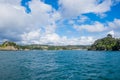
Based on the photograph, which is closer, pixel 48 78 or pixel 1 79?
pixel 1 79

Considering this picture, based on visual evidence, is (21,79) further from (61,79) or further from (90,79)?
(90,79)

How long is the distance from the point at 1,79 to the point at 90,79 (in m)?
15.5

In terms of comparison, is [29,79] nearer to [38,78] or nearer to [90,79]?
[38,78]

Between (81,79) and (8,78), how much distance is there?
1299 cm

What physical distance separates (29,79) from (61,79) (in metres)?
5.74

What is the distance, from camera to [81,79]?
32969 mm

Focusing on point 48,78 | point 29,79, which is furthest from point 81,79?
point 29,79

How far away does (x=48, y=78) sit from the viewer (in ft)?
111

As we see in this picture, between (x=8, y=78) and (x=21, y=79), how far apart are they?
230 centimetres

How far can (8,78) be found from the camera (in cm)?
3234

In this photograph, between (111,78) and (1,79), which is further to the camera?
(111,78)

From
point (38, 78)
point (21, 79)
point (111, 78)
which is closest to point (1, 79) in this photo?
point (21, 79)

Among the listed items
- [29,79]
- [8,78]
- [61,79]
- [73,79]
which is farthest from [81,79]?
[8,78]

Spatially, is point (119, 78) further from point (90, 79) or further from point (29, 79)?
point (29, 79)
